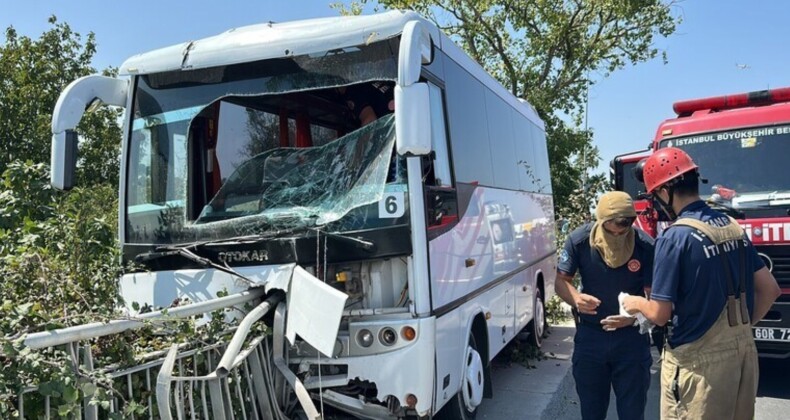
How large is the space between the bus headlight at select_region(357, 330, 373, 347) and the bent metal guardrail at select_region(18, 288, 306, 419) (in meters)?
0.49

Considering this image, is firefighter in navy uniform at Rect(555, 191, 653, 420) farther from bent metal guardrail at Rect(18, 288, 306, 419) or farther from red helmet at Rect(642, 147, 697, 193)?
bent metal guardrail at Rect(18, 288, 306, 419)

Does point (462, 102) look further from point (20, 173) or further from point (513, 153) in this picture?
point (20, 173)

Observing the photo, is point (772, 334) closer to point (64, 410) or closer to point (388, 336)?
point (388, 336)

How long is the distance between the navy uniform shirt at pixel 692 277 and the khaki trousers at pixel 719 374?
0.07 metres

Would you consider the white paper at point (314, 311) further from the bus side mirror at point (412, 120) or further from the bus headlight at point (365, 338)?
the bus side mirror at point (412, 120)

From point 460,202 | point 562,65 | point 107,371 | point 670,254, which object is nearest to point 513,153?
point 460,202

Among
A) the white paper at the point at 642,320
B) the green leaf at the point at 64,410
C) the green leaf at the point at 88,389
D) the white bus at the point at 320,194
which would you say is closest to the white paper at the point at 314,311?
the white bus at the point at 320,194

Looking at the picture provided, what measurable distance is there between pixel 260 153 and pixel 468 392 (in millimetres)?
2519

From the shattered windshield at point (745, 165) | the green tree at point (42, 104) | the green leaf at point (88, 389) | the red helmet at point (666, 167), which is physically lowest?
the green leaf at point (88, 389)

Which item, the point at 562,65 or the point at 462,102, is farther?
the point at 562,65

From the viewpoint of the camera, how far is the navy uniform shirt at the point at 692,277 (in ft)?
9.96

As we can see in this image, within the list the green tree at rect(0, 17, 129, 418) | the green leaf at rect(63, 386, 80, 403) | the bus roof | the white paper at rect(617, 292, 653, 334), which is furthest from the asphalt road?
the green leaf at rect(63, 386, 80, 403)

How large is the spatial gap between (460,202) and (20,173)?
338 cm

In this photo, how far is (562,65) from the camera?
19594 mm
